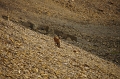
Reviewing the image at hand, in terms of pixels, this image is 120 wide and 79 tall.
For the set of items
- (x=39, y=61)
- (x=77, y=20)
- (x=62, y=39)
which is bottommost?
(x=62, y=39)

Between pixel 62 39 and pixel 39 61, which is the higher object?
pixel 39 61

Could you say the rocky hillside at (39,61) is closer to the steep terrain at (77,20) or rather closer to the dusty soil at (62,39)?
the dusty soil at (62,39)

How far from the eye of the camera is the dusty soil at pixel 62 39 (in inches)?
313

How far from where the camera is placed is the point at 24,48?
8.89 meters

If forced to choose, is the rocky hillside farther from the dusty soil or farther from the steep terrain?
the steep terrain

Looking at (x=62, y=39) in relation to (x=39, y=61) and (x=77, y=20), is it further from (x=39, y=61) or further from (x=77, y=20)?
(x=39, y=61)

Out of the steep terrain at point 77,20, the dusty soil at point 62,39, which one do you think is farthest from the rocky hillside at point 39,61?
the steep terrain at point 77,20

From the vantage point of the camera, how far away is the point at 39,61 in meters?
8.31

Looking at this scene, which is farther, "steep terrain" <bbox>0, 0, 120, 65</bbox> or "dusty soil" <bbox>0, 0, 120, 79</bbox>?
"steep terrain" <bbox>0, 0, 120, 65</bbox>

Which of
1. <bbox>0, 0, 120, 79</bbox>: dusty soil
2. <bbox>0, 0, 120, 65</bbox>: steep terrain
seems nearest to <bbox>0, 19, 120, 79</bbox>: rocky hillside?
<bbox>0, 0, 120, 79</bbox>: dusty soil

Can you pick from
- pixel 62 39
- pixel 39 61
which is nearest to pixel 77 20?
pixel 62 39

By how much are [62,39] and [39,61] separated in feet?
20.9

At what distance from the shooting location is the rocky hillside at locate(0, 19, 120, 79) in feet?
23.9

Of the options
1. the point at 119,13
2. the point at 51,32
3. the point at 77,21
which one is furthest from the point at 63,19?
the point at 119,13
